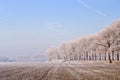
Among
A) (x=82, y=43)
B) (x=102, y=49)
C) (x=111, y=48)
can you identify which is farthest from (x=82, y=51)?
(x=111, y=48)

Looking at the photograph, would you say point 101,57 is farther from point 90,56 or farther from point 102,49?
point 102,49

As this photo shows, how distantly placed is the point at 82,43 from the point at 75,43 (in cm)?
1735

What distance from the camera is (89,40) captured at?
13388cm

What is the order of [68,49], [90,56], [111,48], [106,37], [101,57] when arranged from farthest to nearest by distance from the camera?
[68,49] < [90,56] < [101,57] < [106,37] < [111,48]

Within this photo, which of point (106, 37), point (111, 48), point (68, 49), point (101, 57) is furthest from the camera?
point (68, 49)

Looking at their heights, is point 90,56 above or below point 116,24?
below

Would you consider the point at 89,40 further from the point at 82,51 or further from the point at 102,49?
the point at 102,49

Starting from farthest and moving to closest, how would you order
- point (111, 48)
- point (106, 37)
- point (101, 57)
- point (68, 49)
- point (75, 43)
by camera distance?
point (68, 49) → point (75, 43) → point (101, 57) → point (106, 37) → point (111, 48)

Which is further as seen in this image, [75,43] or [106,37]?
[75,43]

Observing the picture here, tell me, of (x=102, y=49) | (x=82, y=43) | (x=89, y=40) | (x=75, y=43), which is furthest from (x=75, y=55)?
(x=102, y=49)

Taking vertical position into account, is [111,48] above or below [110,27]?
below

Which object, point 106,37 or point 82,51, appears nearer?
point 106,37

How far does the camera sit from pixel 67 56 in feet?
602

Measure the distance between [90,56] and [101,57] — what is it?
10519mm
